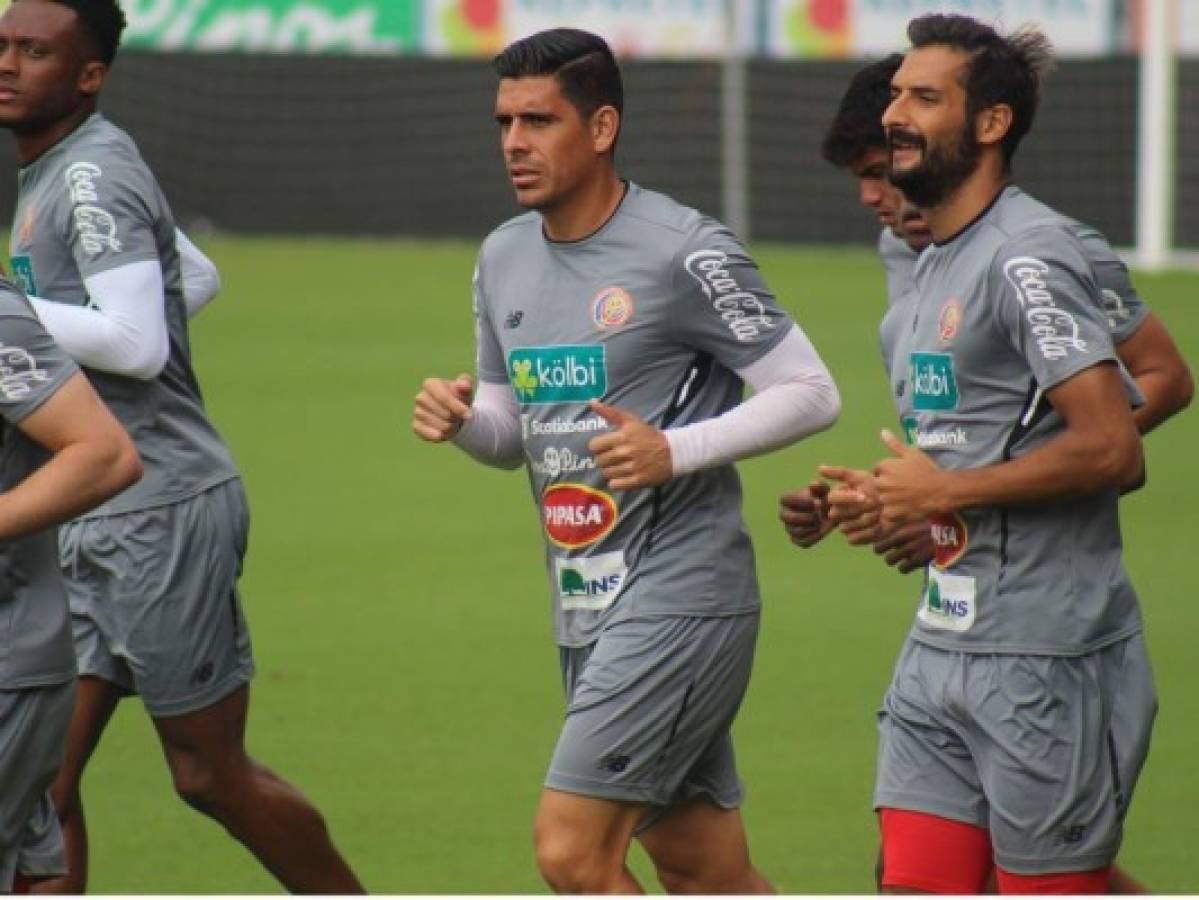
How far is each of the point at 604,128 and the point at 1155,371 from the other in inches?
56.3

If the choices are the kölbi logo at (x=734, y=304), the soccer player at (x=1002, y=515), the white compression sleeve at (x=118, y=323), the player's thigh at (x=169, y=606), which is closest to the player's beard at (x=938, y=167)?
the soccer player at (x=1002, y=515)

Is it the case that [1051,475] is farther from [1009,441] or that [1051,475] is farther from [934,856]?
[934,856]

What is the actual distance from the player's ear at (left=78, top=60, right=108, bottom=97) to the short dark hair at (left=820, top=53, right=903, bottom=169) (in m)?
1.90

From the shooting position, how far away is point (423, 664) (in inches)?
391

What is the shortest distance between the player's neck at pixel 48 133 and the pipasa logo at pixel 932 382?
2349mm

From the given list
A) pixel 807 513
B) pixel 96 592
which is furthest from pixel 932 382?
pixel 96 592

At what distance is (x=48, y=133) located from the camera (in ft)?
21.2

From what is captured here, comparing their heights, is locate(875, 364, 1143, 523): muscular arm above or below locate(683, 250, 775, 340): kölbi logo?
below

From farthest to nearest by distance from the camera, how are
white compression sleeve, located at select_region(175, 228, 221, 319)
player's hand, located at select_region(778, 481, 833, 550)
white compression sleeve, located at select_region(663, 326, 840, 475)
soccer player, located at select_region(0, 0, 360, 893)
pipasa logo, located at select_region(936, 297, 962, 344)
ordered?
white compression sleeve, located at select_region(175, 228, 221, 319)
soccer player, located at select_region(0, 0, 360, 893)
player's hand, located at select_region(778, 481, 833, 550)
white compression sleeve, located at select_region(663, 326, 840, 475)
pipasa logo, located at select_region(936, 297, 962, 344)

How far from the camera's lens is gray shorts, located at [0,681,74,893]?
504 centimetres

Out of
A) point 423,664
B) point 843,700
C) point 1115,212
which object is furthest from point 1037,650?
point 1115,212

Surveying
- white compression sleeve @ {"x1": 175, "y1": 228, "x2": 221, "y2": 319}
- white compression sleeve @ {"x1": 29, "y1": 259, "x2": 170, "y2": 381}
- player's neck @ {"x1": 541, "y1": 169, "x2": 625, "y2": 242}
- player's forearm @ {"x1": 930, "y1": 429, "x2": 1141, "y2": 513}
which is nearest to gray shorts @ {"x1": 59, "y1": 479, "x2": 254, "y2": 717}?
white compression sleeve @ {"x1": 29, "y1": 259, "x2": 170, "y2": 381}

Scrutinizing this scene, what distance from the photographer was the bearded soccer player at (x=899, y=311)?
5582 mm

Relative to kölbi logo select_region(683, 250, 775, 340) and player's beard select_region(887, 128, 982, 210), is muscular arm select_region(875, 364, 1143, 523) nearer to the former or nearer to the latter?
player's beard select_region(887, 128, 982, 210)
